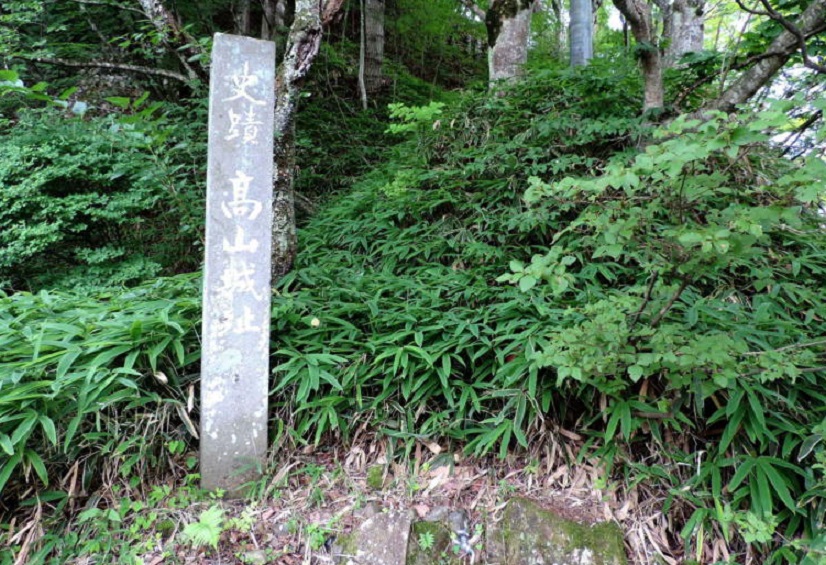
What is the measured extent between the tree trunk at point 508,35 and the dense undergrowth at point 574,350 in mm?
2140

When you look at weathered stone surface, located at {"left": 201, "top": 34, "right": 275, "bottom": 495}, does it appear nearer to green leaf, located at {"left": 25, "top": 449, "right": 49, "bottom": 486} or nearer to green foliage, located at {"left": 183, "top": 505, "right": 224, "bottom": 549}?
green foliage, located at {"left": 183, "top": 505, "right": 224, "bottom": 549}

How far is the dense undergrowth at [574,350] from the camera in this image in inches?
73.8

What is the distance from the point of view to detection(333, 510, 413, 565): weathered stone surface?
7.24ft

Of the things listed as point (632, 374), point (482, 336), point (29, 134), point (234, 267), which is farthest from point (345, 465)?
point (29, 134)

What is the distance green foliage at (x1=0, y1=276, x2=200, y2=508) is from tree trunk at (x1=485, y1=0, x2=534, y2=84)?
4.45 meters

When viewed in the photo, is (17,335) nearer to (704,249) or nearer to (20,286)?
(20,286)

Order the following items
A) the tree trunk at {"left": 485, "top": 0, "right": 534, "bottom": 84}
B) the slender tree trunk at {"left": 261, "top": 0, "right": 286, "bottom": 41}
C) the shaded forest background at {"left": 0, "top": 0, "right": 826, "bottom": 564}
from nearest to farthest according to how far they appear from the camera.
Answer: the shaded forest background at {"left": 0, "top": 0, "right": 826, "bottom": 564} → the tree trunk at {"left": 485, "top": 0, "right": 534, "bottom": 84} → the slender tree trunk at {"left": 261, "top": 0, "right": 286, "bottom": 41}

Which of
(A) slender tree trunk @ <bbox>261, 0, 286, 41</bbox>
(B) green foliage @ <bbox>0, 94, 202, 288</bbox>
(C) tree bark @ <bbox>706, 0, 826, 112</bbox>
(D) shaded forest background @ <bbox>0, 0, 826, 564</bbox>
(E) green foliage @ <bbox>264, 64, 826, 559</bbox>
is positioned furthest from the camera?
(A) slender tree trunk @ <bbox>261, 0, 286, 41</bbox>

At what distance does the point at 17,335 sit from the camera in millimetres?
2561

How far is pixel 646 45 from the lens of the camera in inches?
134

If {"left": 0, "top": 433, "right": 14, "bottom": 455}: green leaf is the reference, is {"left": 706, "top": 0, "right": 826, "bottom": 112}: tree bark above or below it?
above

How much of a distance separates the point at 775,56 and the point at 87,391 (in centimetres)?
437

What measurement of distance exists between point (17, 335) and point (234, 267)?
130cm

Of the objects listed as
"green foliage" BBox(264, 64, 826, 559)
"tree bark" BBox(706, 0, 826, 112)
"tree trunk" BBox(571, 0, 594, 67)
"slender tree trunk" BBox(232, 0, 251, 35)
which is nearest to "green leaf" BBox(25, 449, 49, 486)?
"green foliage" BBox(264, 64, 826, 559)
